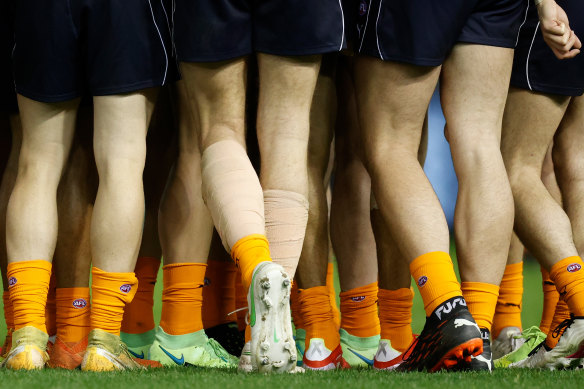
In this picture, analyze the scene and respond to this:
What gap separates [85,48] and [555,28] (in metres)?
1.61

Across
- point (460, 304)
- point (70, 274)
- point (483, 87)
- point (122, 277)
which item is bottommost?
point (70, 274)

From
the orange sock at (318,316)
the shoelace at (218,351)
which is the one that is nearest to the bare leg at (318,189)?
the orange sock at (318,316)

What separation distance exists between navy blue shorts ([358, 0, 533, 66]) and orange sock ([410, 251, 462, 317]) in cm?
65

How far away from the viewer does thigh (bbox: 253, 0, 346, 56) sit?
2.80 meters

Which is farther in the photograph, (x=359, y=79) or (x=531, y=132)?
(x=531, y=132)

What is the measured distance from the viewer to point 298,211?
2.86 metres

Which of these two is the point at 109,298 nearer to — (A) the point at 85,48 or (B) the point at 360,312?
(A) the point at 85,48

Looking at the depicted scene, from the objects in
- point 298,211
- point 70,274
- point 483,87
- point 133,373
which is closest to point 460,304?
point 298,211

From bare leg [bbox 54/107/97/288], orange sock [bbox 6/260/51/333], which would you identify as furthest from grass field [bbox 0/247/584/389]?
bare leg [bbox 54/107/97/288]

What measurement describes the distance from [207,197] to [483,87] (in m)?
1.04

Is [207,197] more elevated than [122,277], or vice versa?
[207,197]

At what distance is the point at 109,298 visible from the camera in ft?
9.82

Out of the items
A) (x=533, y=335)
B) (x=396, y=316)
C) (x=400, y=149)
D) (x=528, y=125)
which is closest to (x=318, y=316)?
(x=396, y=316)

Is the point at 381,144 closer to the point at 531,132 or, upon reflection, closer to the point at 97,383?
the point at 531,132
